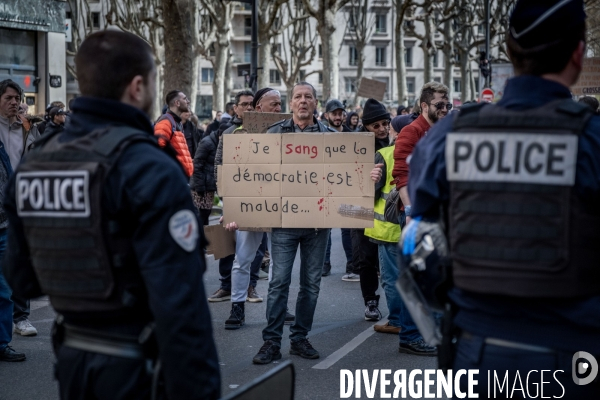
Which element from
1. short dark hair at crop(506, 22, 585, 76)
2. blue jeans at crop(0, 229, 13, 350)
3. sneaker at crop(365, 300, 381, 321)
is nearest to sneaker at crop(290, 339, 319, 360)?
sneaker at crop(365, 300, 381, 321)

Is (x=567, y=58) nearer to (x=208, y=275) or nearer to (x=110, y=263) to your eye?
(x=110, y=263)

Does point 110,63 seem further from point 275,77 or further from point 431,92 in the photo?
point 275,77

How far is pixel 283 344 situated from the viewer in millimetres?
6949

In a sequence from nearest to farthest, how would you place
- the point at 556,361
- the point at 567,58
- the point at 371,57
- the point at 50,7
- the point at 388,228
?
the point at 556,361, the point at 567,58, the point at 388,228, the point at 50,7, the point at 371,57

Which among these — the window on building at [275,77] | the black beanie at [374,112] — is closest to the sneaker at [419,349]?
the black beanie at [374,112]

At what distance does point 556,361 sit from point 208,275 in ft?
26.1

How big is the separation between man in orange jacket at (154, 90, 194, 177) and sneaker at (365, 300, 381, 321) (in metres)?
2.06

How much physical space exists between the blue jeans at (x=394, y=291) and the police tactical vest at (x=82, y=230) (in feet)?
13.5

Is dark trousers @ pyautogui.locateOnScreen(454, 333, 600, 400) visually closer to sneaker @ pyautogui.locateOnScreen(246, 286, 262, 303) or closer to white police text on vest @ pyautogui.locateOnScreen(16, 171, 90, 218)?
white police text on vest @ pyautogui.locateOnScreen(16, 171, 90, 218)

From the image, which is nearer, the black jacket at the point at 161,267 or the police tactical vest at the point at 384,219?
the black jacket at the point at 161,267

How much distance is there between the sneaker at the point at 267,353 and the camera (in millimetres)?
6195

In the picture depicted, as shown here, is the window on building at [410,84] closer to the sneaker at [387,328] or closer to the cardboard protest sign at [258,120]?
the cardboard protest sign at [258,120]

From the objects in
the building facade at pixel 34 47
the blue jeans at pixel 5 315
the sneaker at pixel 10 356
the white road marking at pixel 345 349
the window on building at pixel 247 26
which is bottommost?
the white road marking at pixel 345 349

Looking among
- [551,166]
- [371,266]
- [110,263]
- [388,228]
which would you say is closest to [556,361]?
[551,166]
